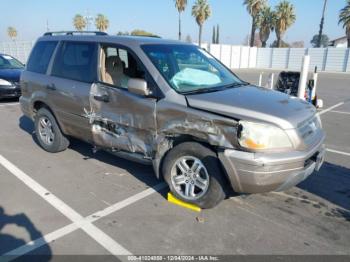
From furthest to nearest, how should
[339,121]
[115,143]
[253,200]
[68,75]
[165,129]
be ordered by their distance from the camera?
[339,121], [68,75], [115,143], [253,200], [165,129]

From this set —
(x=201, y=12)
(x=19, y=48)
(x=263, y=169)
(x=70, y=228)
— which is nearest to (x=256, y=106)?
(x=263, y=169)

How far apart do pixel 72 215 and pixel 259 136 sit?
7.29 feet

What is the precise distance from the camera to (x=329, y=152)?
571 cm

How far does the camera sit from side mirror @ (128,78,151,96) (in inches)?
141

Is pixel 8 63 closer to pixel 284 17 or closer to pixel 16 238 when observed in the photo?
pixel 16 238

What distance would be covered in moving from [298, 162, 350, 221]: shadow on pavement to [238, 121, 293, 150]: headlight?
4.11ft

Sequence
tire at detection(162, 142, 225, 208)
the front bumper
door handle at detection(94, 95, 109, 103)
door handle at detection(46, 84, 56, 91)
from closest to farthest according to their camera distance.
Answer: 1. the front bumper
2. tire at detection(162, 142, 225, 208)
3. door handle at detection(94, 95, 109, 103)
4. door handle at detection(46, 84, 56, 91)

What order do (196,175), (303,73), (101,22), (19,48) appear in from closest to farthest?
(196,175)
(303,73)
(19,48)
(101,22)

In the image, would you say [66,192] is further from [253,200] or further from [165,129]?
[253,200]

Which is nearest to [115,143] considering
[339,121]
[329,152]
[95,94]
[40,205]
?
[95,94]

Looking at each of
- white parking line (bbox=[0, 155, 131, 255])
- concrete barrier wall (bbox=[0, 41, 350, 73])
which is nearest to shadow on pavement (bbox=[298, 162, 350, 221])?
white parking line (bbox=[0, 155, 131, 255])

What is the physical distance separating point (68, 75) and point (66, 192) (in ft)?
6.03

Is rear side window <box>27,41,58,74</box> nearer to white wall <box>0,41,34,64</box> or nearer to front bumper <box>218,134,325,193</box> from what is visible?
front bumper <box>218,134,325,193</box>

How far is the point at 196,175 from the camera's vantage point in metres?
3.59
